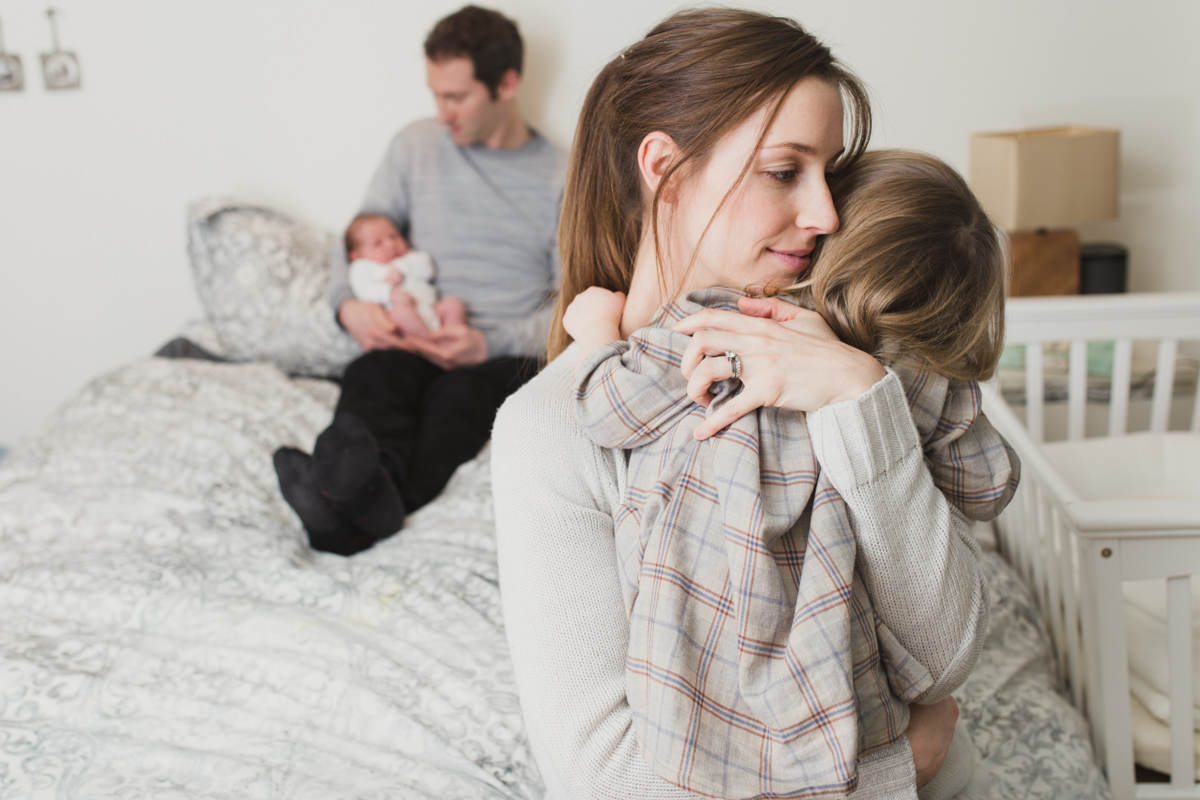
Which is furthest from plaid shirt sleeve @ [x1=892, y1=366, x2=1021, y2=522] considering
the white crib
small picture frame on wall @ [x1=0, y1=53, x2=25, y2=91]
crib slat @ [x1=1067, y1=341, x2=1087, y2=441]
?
small picture frame on wall @ [x1=0, y1=53, x2=25, y2=91]

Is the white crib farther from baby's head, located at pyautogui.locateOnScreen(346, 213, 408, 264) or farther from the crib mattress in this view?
baby's head, located at pyautogui.locateOnScreen(346, 213, 408, 264)

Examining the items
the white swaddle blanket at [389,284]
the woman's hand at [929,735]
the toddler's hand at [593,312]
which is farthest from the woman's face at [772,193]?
the white swaddle blanket at [389,284]

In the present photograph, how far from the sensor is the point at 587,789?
2.43ft

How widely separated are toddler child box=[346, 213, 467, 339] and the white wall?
47 cm

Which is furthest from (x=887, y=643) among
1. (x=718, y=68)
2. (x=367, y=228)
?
(x=367, y=228)

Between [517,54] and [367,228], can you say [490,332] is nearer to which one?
[367,228]

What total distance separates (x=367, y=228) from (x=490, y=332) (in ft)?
1.58

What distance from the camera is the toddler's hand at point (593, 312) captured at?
916mm

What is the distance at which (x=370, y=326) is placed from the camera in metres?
2.36

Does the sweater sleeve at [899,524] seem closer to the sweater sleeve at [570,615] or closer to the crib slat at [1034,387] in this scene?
the sweater sleeve at [570,615]

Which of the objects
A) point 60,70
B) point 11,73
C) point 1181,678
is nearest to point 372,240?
point 60,70

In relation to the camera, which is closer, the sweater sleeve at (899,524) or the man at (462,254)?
the sweater sleeve at (899,524)

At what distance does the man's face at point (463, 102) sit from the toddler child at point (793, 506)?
1825mm

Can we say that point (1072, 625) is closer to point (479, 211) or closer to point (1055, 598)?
point (1055, 598)
